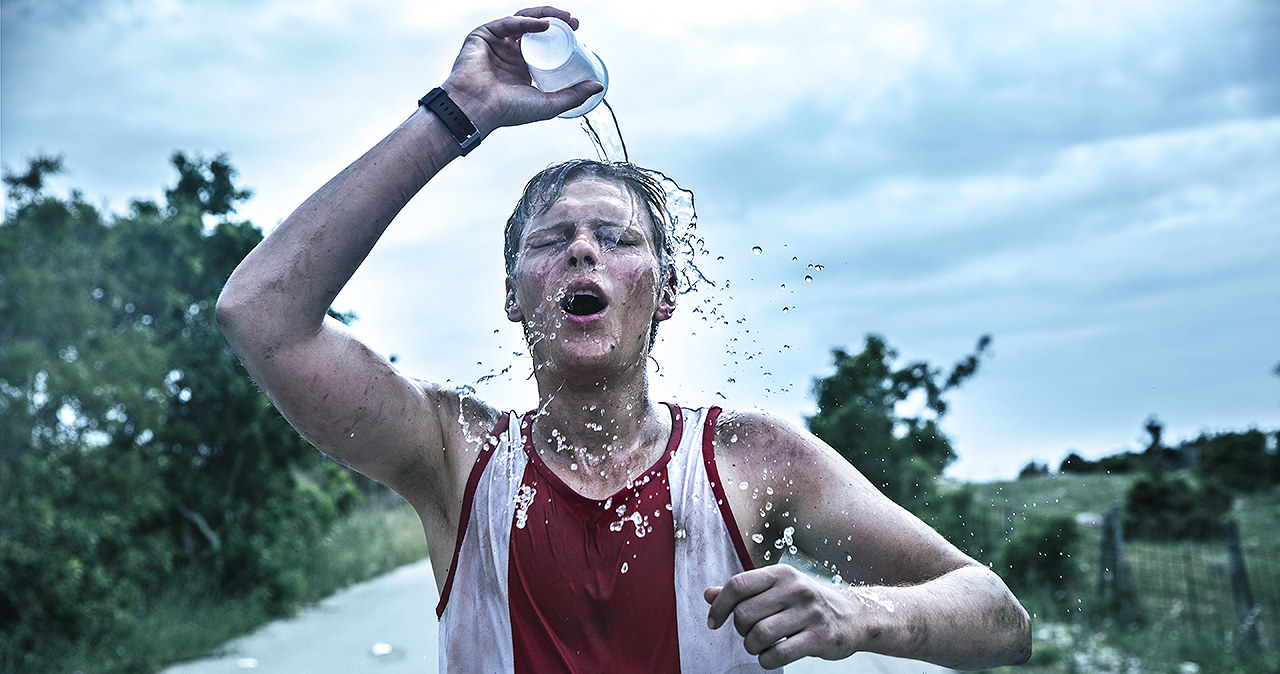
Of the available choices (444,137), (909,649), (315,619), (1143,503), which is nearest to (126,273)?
(315,619)

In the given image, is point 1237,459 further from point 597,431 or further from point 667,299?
point 597,431

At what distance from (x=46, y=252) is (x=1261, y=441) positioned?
1571cm

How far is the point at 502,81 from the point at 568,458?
81cm

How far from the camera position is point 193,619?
8.95 m

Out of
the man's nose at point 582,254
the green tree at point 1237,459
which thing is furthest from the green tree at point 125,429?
the green tree at point 1237,459

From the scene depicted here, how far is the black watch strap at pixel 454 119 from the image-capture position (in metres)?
2.11

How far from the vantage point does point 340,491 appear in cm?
1509

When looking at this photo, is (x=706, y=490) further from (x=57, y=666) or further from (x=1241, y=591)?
(x=1241, y=591)

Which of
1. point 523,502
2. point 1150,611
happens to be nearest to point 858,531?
point 523,502

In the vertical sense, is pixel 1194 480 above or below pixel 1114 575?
above

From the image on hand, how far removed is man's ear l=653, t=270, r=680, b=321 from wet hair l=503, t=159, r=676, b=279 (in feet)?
0.07

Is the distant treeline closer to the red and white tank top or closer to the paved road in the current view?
the paved road

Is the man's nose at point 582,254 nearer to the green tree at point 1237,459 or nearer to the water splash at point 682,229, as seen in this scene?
the water splash at point 682,229

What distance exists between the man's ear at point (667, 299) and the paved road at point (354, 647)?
19.1ft
